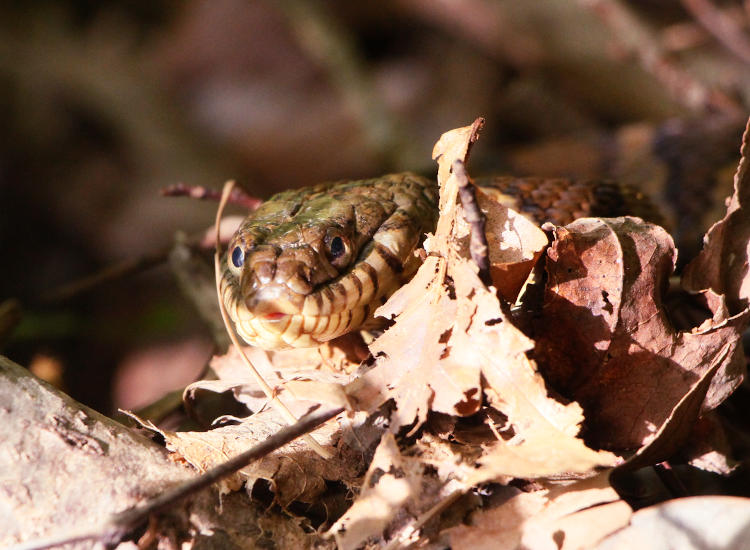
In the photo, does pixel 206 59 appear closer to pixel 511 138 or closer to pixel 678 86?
pixel 511 138

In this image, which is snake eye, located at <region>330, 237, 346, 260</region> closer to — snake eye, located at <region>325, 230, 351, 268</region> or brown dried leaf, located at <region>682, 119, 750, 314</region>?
snake eye, located at <region>325, 230, 351, 268</region>

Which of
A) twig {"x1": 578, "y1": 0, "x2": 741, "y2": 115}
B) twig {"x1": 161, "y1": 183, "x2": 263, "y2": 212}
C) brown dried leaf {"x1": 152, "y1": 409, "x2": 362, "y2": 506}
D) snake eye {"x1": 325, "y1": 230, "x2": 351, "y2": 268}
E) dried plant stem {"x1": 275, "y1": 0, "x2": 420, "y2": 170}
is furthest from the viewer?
dried plant stem {"x1": 275, "y1": 0, "x2": 420, "y2": 170}

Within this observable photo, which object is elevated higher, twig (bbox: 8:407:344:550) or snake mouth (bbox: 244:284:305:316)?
snake mouth (bbox: 244:284:305:316)

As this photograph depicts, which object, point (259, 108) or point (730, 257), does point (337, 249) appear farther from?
point (259, 108)

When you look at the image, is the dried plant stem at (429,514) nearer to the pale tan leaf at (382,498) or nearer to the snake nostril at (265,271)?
the pale tan leaf at (382,498)

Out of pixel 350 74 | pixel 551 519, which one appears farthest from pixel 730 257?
pixel 350 74

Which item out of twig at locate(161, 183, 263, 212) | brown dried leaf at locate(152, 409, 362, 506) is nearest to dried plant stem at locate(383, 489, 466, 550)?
brown dried leaf at locate(152, 409, 362, 506)
